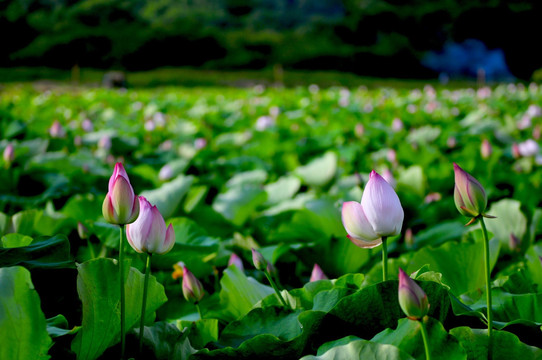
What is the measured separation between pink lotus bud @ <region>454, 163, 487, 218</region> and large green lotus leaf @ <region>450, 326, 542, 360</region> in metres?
0.15

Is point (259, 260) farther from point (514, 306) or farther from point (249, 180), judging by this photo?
point (249, 180)

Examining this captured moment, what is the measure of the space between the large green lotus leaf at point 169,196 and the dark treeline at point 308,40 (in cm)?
3309

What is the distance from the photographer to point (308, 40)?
38.2 metres

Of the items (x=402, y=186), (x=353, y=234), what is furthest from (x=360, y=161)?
(x=353, y=234)

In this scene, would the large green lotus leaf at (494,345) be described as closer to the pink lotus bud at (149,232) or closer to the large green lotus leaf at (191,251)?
the pink lotus bud at (149,232)

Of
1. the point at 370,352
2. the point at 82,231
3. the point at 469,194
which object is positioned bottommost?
the point at 82,231

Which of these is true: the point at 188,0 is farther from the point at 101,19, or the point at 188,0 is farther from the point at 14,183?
the point at 14,183

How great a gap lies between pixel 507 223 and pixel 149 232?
0.92 metres

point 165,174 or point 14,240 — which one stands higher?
point 14,240

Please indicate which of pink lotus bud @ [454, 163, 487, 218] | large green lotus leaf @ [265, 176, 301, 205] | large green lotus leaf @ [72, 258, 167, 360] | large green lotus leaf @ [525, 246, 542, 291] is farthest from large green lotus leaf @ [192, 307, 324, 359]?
large green lotus leaf @ [265, 176, 301, 205]

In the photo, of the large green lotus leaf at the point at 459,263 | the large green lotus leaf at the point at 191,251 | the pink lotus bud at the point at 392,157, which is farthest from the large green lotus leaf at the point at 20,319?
the pink lotus bud at the point at 392,157

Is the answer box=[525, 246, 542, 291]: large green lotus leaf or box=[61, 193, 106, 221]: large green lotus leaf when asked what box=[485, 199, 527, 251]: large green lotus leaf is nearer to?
box=[525, 246, 542, 291]: large green lotus leaf

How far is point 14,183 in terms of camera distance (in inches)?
72.2

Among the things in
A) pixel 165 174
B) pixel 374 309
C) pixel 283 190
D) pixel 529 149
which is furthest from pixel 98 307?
pixel 529 149
